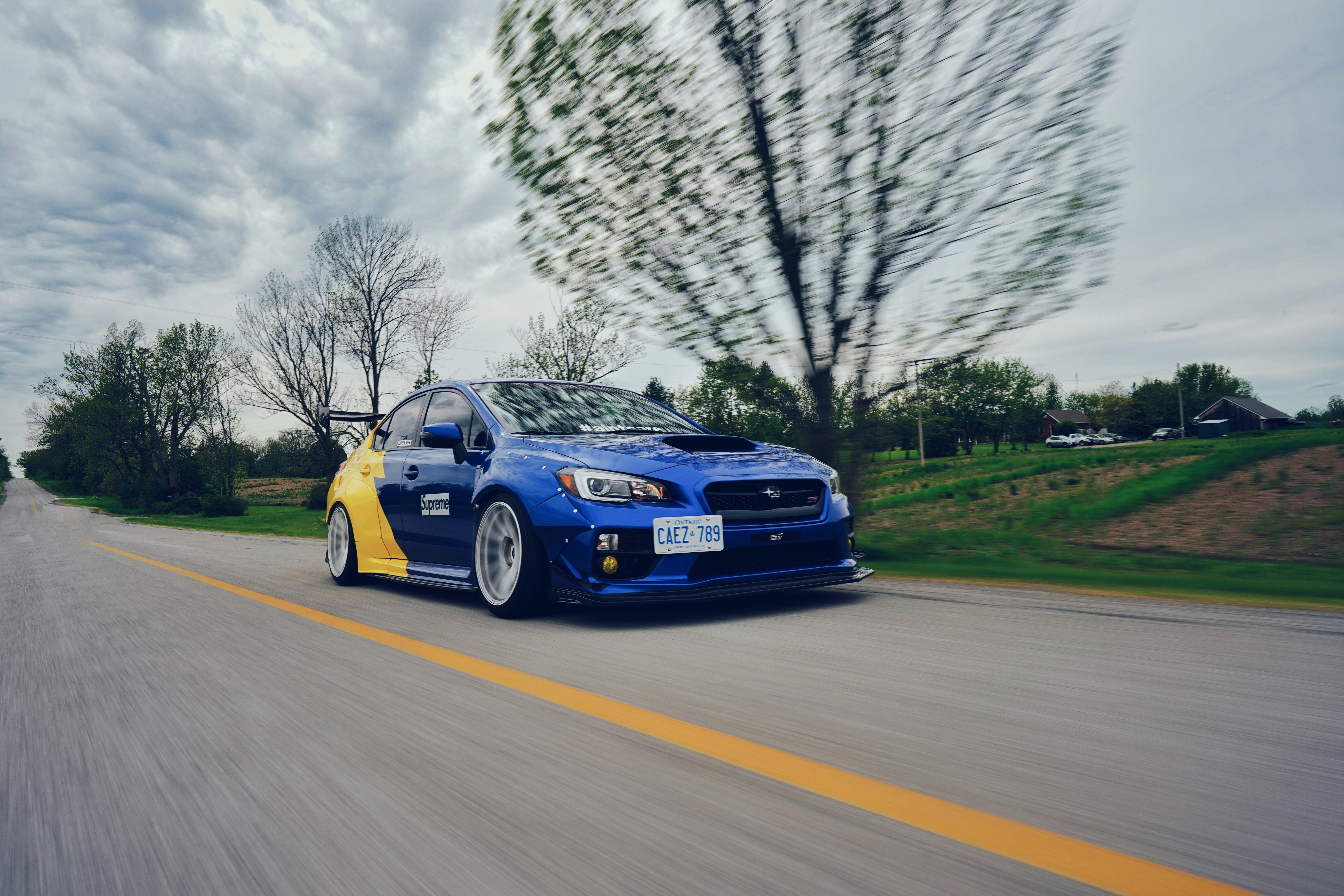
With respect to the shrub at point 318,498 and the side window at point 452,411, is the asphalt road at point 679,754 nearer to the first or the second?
the side window at point 452,411

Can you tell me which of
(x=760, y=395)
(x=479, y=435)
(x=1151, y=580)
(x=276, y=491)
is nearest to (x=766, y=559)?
(x=479, y=435)

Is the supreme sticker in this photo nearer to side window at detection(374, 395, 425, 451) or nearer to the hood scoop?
side window at detection(374, 395, 425, 451)

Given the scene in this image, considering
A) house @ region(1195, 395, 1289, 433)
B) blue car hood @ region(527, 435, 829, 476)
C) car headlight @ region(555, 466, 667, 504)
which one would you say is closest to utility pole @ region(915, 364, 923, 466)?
blue car hood @ region(527, 435, 829, 476)

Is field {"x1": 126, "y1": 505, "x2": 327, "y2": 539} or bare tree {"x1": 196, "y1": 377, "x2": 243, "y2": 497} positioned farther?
bare tree {"x1": 196, "y1": 377, "x2": 243, "y2": 497}

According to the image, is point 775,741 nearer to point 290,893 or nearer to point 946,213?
point 290,893

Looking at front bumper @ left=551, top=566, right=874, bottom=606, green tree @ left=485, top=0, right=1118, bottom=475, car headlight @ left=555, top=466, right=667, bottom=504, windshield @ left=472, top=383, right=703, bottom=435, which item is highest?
green tree @ left=485, top=0, right=1118, bottom=475

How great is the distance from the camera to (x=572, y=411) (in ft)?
19.6

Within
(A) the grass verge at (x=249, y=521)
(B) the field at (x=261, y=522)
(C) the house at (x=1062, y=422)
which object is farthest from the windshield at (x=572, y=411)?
(C) the house at (x=1062, y=422)

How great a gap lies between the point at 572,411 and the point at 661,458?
1.40m

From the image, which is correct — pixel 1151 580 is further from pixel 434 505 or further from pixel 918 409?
pixel 434 505

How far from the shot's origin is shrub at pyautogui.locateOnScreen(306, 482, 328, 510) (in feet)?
148

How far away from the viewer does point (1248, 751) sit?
2.20 metres

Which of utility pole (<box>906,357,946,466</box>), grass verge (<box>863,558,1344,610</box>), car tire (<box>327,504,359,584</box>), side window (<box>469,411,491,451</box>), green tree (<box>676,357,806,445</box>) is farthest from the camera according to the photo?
green tree (<box>676,357,806,445</box>)

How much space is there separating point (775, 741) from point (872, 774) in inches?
15.4
